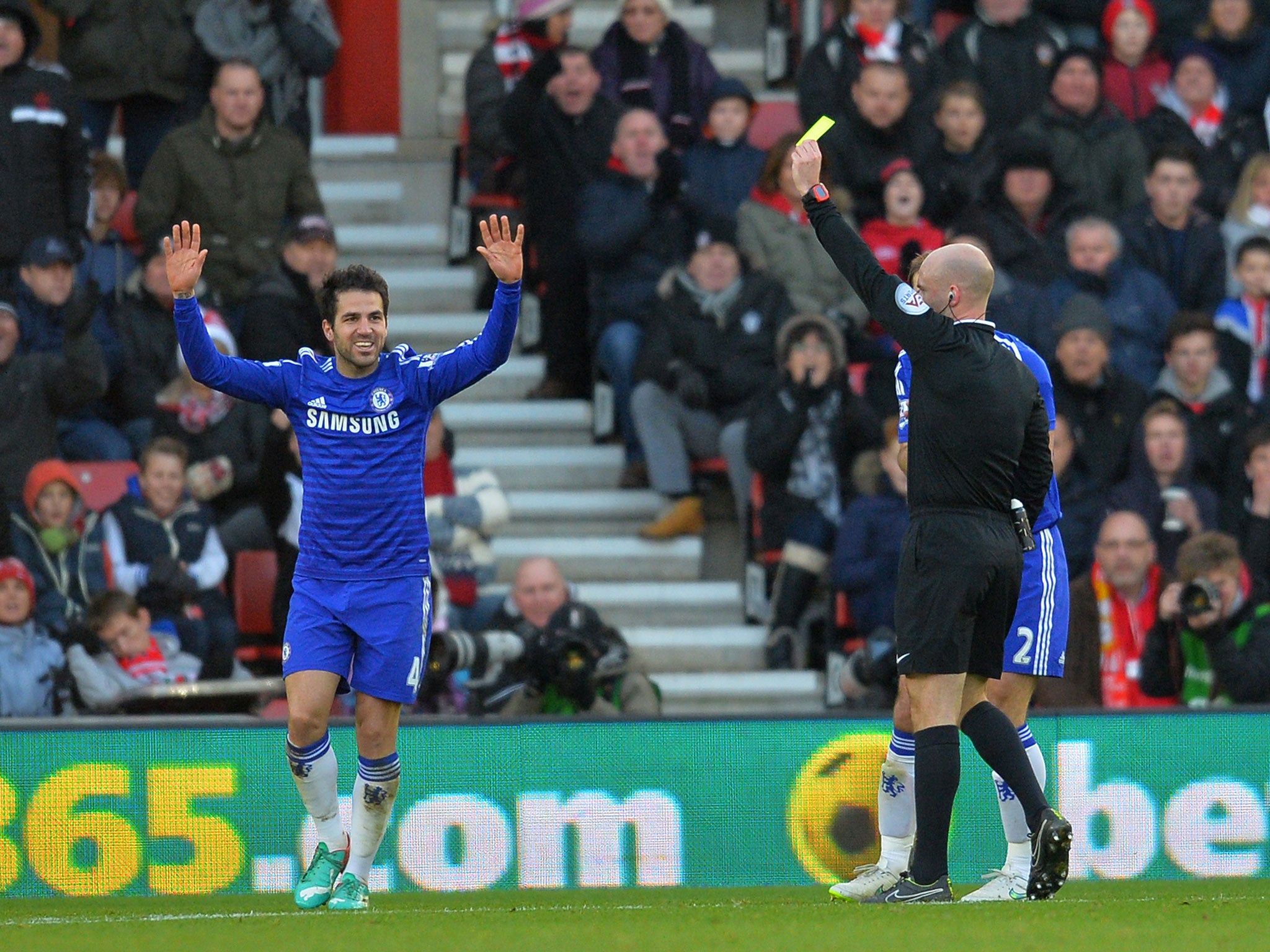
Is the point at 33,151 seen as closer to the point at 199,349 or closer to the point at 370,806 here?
the point at 199,349

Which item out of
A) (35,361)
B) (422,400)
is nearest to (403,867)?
(422,400)

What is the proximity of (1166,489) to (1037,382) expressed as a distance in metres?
4.87

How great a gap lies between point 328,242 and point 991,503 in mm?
6361

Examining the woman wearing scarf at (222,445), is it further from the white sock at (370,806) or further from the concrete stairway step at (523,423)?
the white sock at (370,806)

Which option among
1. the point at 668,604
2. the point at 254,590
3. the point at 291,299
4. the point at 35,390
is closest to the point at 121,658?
the point at 254,590

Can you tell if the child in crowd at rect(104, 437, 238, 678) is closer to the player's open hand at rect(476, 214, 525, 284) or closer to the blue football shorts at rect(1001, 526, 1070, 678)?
the player's open hand at rect(476, 214, 525, 284)

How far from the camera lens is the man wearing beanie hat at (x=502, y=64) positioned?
13844mm

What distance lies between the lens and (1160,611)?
33.2 ft

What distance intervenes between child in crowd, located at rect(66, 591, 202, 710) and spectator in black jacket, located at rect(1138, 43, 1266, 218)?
263 inches

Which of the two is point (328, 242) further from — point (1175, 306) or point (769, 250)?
point (1175, 306)

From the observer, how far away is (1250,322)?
41.4 feet

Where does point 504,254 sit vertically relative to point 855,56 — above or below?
below

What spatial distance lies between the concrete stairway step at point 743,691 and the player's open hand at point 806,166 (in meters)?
5.46

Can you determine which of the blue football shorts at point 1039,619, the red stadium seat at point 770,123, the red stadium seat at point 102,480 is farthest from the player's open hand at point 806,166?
the red stadium seat at point 770,123
